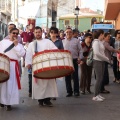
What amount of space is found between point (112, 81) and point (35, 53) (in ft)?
19.0

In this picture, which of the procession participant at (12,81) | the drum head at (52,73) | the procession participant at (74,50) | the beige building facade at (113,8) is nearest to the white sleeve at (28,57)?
the procession participant at (12,81)

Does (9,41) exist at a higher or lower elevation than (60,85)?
higher

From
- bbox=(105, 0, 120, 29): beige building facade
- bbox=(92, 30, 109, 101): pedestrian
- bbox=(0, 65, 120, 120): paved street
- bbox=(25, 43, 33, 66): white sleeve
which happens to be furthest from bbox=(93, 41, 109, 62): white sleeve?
bbox=(105, 0, 120, 29): beige building facade

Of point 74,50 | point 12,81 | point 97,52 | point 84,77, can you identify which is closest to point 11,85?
point 12,81

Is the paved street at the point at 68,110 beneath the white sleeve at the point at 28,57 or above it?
beneath


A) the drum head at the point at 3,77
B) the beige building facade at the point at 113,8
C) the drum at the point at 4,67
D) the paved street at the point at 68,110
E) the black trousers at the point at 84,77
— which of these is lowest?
the paved street at the point at 68,110

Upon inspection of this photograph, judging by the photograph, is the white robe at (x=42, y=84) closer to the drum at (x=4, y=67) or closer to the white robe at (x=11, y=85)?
the white robe at (x=11, y=85)

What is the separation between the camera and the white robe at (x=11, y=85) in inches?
324

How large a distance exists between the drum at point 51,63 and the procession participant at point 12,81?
0.54 m

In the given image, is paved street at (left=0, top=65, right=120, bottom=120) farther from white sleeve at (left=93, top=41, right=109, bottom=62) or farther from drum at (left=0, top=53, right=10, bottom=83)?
white sleeve at (left=93, top=41, right=109, bottom=62)

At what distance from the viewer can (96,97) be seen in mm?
9484

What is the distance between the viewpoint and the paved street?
764 cm

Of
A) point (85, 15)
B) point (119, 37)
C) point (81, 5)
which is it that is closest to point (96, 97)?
point (119, 37)

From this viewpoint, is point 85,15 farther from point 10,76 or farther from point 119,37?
point 10,76
